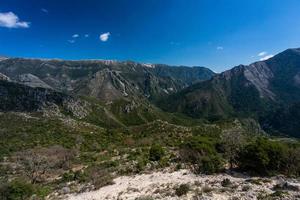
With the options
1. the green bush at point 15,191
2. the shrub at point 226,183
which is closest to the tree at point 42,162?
the green bush at point 15,191

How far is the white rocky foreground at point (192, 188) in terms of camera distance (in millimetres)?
24828

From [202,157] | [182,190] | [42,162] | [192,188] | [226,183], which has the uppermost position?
[202,157]

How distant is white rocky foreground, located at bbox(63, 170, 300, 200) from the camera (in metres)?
24.8

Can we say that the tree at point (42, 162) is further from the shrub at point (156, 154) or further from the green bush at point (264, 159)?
the green bush at point (264, 159)

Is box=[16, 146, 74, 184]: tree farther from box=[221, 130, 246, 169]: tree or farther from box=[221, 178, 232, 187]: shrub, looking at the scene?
box=[221, 130, 246, 169]: tree

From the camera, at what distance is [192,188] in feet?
91.1

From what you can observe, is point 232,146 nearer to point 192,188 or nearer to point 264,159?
point 264,159

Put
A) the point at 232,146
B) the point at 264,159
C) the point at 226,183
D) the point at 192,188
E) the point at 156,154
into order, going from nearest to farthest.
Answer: the point at 192,188
the point at 226,183
the point at 264,159
the point at 232,146
the point at 156,154

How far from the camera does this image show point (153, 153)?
149 ft

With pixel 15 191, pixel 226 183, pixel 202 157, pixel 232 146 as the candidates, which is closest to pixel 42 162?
pixel 15 191

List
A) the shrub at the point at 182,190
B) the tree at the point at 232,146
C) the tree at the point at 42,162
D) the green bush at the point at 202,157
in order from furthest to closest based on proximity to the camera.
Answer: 1. the tree at the point at 42,162
2. the tree at the point at 232,146
3. the green bush at the point at 202,157
4. the shrub at the point at 182,190

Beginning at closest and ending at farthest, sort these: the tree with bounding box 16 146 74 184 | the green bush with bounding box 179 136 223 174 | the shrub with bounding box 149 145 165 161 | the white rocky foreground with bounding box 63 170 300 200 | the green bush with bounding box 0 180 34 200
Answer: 1. the white rocky foreground with bounding box 63 170 300 200
2. the green bush with bounding box 0 180 34 200
3. the green bush with bounding box 179 136 223 174
4. the tree with bounding box 16 146 74 184
5. the shrub with bounding box 149 145 165 161

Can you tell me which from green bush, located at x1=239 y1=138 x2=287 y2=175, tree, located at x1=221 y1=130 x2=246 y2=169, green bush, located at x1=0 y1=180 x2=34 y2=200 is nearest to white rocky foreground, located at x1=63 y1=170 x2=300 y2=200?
green bush, located at x1=239 y1=138 x2=287 y2=175

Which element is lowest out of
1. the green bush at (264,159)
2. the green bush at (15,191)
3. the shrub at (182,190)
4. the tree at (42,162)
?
the tree at (42,162)
